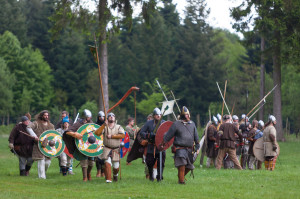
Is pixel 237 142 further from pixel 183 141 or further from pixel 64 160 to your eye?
pixel 183 141

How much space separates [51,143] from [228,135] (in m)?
5.74

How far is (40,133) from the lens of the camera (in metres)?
16.5

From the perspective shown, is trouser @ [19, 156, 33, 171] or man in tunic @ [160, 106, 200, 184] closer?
man in tunic @ [160, 106, 200, 184]

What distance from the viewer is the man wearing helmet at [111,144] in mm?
14586

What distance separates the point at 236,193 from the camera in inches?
488

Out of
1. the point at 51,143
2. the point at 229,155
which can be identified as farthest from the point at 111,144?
the point at 229,155

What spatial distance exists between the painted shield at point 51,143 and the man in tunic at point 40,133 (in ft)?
0.57

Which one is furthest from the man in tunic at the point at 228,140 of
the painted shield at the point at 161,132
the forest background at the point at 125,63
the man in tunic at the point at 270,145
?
the forest background at the point at 125,63

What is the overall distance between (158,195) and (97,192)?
4.72ft

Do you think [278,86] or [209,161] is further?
[278,86]

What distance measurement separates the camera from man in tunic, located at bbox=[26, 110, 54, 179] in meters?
16.2

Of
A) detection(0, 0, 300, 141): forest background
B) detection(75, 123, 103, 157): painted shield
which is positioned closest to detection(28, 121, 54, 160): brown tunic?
detection(75, 123, 103, 157): painted shield

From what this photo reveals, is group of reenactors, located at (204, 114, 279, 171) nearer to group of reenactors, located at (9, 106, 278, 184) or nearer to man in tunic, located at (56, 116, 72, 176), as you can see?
group of reenactors, located at (9, 106, 278, 184)

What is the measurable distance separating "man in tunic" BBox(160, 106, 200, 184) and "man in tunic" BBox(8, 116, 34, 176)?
4.52 metres
